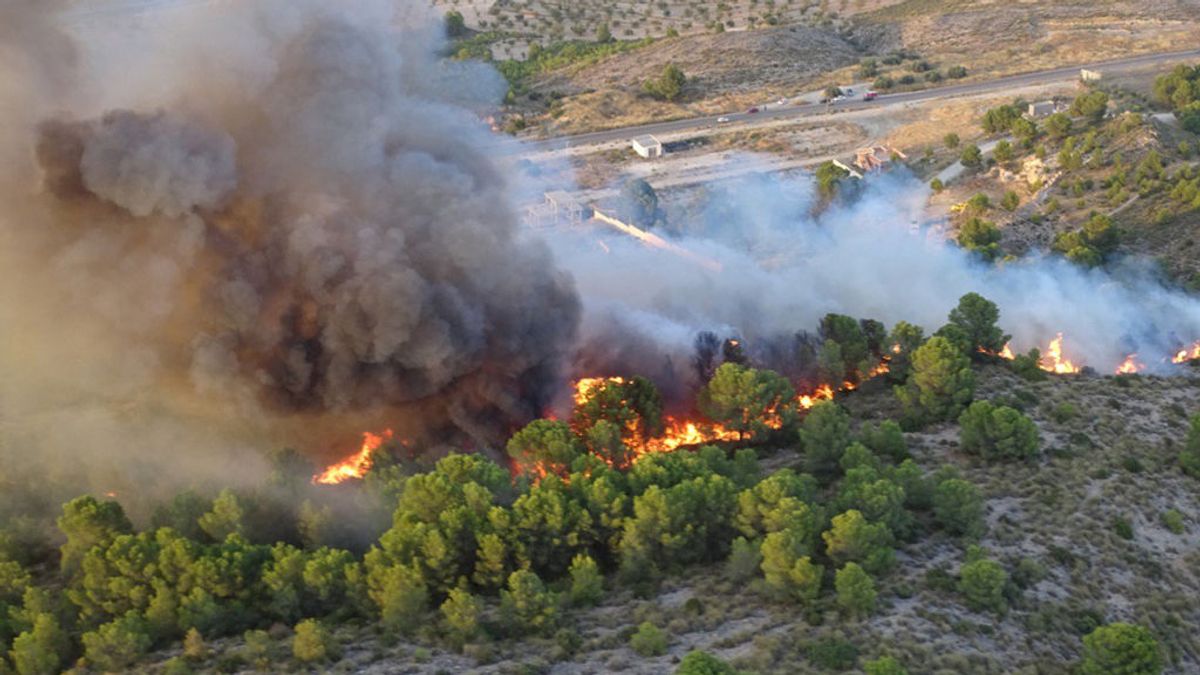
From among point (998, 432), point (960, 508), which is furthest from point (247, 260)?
point (998, 432)

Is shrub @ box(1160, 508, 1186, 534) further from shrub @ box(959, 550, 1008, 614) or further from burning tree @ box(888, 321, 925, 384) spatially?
burning tree @ box(888, 321, 925, 384)

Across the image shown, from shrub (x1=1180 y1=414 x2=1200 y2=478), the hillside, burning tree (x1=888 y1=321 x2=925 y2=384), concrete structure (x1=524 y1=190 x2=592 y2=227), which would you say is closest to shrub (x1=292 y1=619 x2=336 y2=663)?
the hillside

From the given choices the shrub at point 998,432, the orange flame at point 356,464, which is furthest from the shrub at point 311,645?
the shrub at point 998,432

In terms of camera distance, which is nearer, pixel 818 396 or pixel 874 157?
pixel 818 396

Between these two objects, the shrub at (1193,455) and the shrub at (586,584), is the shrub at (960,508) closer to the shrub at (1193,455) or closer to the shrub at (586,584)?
the shrub at (1193,455)

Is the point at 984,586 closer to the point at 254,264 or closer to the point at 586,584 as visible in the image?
the point at 586,584

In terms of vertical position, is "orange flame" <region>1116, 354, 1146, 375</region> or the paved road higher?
the paved road
